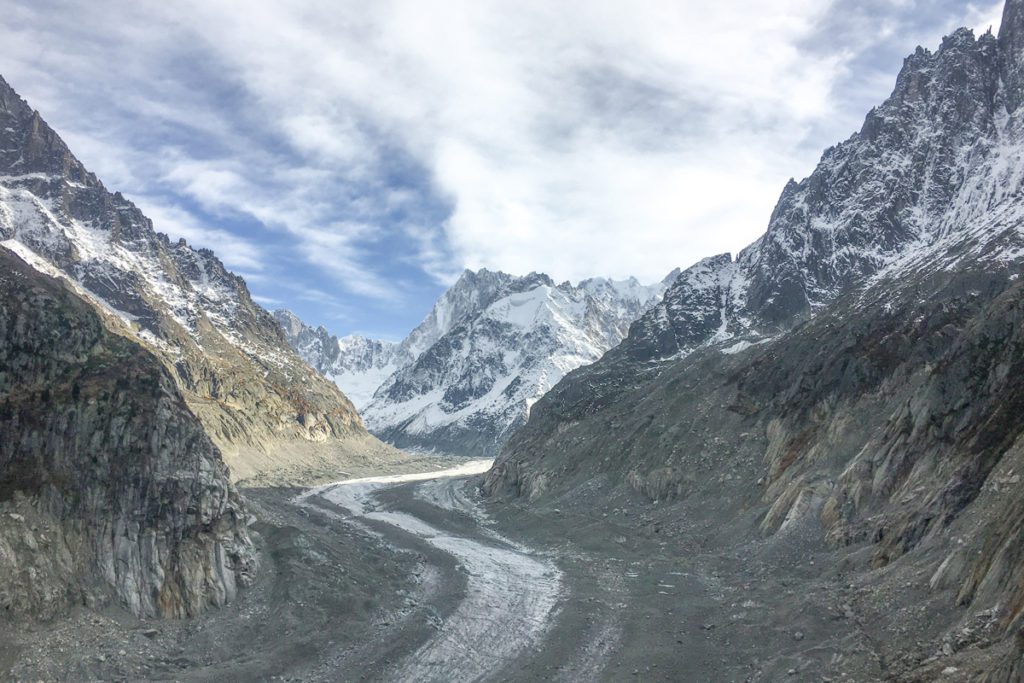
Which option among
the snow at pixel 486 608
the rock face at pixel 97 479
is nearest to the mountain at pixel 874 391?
A: the snow at pixel 486 608

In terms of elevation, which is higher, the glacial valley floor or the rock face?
the rock face

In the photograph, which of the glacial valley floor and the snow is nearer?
the glacial valley floor

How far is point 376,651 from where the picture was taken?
4388cm

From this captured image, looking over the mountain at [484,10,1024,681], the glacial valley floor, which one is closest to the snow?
the glacial valley floor

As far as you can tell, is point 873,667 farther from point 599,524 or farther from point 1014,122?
point 1014,122

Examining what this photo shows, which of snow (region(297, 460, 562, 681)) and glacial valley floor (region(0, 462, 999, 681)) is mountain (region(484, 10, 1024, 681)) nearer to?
glacial valley floor (region(0, 462, 999, 681))

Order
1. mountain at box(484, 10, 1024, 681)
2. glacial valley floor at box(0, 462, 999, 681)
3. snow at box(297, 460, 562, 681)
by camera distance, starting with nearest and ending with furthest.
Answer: glacial valley floor at box(0, 462, 999, 681) → mountain at box(484, 10, 1024, 681) → snow at box(297, 460, 562, 681)

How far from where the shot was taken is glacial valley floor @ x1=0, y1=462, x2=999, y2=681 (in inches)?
1463

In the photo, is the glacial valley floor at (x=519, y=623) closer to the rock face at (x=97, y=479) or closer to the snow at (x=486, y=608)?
the snow at (x=486, y=608)

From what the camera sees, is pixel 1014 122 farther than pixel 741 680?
Yes

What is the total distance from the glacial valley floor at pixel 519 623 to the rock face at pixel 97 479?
2262mm

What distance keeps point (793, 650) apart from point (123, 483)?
134 feet

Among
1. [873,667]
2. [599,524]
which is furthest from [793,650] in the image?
[599,524]

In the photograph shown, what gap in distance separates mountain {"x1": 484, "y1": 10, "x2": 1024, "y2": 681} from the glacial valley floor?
147 centimetres
